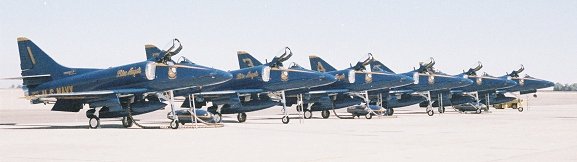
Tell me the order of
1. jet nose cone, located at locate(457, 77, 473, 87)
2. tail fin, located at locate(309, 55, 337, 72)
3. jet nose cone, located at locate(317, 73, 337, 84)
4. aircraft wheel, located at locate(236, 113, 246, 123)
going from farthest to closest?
1. jet nose cone, located at locate(457, 77, 473, 87)
2. tail fin, located at locate(309, 55, 337, 72)
3. jet nose cone, located at locate(317, 73, 337, 84)
4. aircraft wheel, located at locate(236, 113, 246, 123)

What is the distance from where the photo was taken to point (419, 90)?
44.6 metres

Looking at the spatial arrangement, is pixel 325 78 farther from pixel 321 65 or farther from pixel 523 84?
pixel 523 84

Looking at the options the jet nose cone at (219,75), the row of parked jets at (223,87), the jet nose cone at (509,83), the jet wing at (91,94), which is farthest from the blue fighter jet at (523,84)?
the jet wing at (91,94)

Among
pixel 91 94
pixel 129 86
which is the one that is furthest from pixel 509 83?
pixel 91 94

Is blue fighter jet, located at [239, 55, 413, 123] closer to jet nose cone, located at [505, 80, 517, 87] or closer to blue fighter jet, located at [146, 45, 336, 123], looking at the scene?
blue fighter jet, located at [146, 45, 336, 123]

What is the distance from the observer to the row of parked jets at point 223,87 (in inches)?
1091

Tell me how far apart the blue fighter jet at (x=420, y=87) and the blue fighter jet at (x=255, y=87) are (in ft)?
29.4

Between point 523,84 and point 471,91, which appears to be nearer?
point 471,91

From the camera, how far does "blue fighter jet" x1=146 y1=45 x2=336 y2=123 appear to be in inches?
1303

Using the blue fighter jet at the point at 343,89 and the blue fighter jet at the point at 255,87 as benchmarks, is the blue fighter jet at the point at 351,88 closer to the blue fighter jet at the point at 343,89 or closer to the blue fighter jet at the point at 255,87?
the blue fighter jet at the point at 343,89

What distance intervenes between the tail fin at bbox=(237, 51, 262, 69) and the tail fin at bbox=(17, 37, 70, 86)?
10.2 metres

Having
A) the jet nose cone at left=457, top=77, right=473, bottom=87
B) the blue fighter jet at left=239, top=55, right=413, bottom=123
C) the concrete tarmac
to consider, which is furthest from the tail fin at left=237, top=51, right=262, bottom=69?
the concrete tarmac

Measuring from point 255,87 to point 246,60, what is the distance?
448 cm

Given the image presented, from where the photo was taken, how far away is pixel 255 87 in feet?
111
